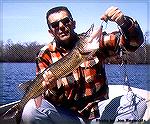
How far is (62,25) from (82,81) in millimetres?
573

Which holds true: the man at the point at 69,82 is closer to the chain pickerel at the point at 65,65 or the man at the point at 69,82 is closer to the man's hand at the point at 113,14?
the chain pickerel at the point at 65,65

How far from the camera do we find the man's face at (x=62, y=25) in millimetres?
2859

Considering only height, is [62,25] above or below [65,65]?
above

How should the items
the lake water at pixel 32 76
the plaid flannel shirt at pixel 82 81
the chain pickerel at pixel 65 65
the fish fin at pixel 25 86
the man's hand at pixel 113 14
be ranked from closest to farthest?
the man's hand at pixel 113 14 → the chain pickerel at pixel 65 65 → the fish fin at pixel 25 86 → the plaid flannel shirt at pixel 82 81 → the lake water at pixel 32 76

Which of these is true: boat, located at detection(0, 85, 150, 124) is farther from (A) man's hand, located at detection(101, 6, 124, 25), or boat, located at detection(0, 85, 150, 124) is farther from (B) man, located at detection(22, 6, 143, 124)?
(A) man's hand, located at detection(101, 6, 124, 25)

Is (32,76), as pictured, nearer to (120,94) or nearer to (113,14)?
(120,94)

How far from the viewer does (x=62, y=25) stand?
2852mm

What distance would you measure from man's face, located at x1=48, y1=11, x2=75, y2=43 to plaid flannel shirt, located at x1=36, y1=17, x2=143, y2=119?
0.46ft

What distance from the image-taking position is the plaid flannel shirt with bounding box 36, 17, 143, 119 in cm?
293

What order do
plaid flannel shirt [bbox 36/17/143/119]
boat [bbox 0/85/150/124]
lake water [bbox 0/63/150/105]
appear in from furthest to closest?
lake water [bbox 0/63/150/105]
boat [bbox 0/85/150/124]
plaid flannel shirt [bbox 36/17/143/119]

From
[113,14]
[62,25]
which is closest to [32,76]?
[62,25]

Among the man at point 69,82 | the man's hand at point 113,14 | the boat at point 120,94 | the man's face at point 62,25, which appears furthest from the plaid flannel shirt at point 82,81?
the boat at point 120,94

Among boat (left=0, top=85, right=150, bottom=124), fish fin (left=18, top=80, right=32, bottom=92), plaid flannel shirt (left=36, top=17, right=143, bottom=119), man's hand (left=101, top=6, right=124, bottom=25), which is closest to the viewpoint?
man's hand (left=101, top=6, right=124, bottom=25)

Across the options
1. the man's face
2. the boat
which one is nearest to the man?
the man's face
